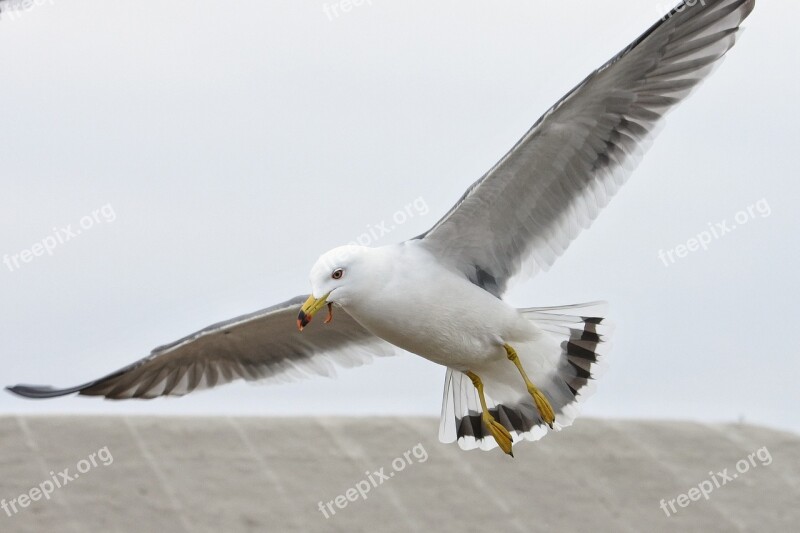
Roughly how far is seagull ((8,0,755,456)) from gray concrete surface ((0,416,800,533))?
380 centimetres

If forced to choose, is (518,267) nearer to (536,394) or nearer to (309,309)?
(536,394)

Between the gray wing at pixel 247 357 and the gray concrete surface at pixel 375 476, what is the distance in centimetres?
360

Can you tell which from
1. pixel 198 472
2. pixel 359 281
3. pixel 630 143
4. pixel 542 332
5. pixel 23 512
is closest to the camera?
pixel 359 281

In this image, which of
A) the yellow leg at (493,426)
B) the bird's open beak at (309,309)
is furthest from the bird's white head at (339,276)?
the yellow leg at (493,426)

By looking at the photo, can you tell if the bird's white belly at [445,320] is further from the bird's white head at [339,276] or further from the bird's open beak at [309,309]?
the bird's open beak at [309,309]

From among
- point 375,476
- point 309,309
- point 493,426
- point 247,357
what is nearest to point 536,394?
point 493,426

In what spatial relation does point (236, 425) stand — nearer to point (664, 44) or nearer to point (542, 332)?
point (542, 332)

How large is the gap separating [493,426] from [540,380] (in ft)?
1.29

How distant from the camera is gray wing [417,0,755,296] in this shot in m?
5.10

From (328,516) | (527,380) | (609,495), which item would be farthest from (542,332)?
(609,495)

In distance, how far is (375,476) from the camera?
10.7 meters

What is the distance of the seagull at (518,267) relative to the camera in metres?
5.08

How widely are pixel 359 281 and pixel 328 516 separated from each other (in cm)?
581

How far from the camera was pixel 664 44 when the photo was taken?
5.16 m
